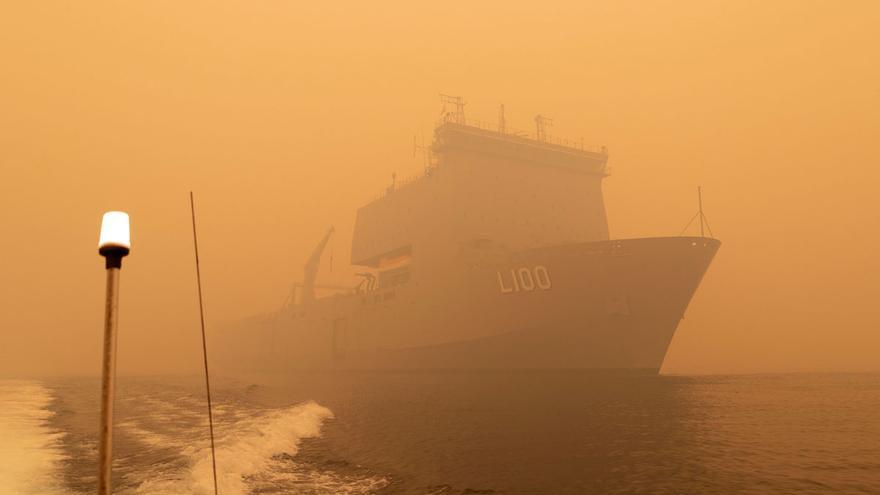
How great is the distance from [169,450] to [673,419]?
1215 centimetres

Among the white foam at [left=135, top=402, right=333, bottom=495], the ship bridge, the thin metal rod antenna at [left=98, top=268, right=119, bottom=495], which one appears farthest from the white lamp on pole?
the ship bridge

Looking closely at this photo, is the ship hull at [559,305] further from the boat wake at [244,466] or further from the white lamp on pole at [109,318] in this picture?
the white lamp on pole at [109,318]

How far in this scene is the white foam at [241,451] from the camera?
738 cm

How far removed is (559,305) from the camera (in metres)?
27.7

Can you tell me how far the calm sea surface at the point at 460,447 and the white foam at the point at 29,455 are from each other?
0.03 meters

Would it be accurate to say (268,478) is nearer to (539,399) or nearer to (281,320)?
(539,399)

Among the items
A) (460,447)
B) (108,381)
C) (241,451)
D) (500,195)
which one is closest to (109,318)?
(108,381)

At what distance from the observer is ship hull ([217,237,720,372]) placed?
26891mm

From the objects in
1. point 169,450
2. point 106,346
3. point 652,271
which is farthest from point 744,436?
point 652,271

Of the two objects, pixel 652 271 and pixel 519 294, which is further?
pixel 519 294

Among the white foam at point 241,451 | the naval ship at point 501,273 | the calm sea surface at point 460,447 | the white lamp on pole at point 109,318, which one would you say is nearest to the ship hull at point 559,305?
the naval ship at point 501,273

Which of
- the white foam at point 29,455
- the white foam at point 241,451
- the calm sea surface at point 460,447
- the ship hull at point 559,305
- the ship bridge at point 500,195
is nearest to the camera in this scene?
the white foam at point 29,455

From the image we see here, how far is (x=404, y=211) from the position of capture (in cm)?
4056

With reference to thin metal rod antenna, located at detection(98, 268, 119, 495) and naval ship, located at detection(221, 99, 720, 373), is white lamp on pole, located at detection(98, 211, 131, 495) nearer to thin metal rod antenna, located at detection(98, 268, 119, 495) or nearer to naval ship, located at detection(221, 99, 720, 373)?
thin metal rod antenna, located at detection(98, 268, 119, 495)
